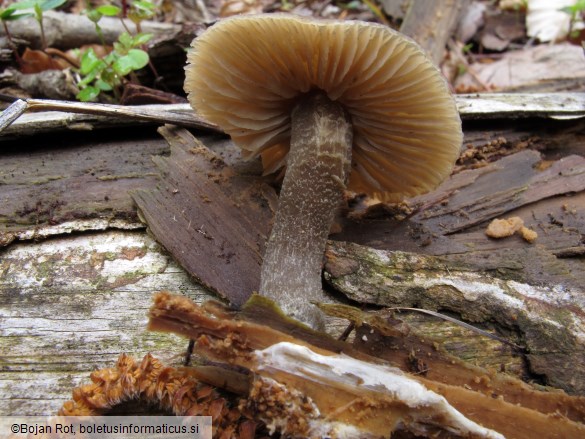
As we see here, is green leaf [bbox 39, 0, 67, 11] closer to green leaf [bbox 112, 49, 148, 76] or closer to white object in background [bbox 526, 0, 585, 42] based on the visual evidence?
green leaf [bbox 112, 49, 148, 76]

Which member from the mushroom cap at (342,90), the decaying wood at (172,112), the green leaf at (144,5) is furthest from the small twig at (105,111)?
the green leaf at (144,5)

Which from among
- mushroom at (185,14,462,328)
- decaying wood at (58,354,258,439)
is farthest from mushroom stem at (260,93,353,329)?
decaying wood at (58,354,258,439)

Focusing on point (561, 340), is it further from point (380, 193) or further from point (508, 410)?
point (380, 193)

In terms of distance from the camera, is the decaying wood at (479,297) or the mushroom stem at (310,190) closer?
the decaying wood at (479,297)

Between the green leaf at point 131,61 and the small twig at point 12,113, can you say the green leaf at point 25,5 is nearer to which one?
the green leaf at point 131,61

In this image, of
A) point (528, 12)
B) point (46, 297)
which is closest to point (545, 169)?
point (46, 297)
